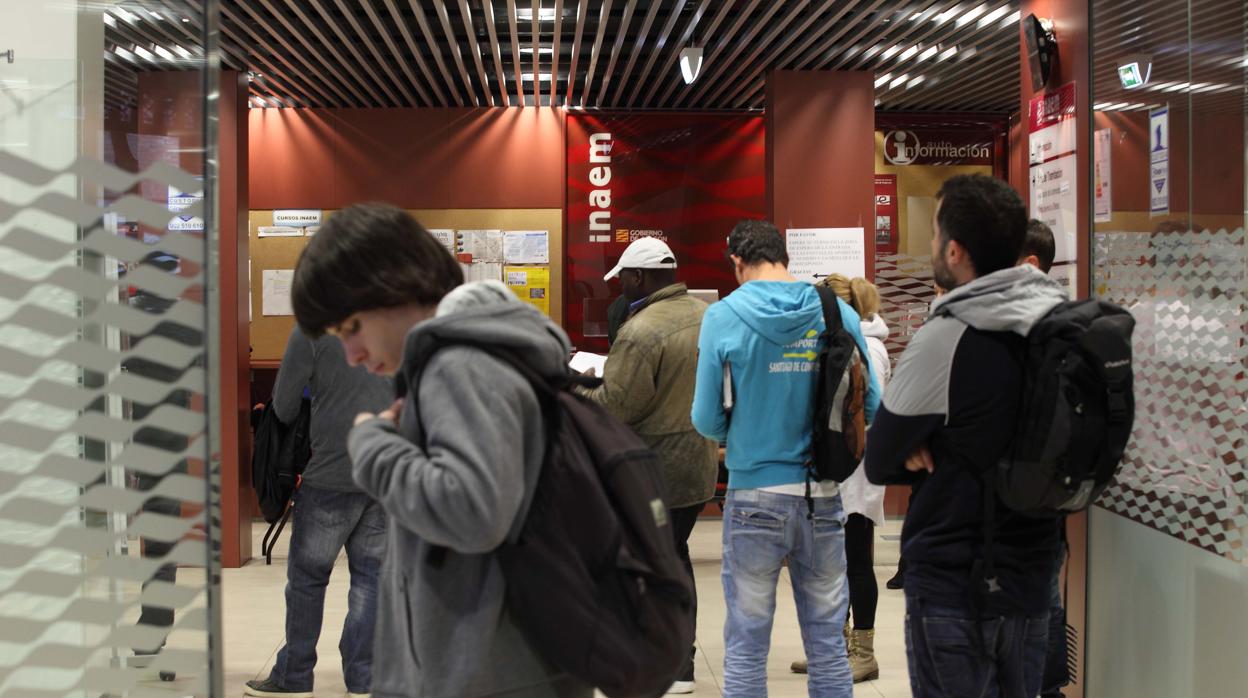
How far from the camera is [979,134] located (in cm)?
952

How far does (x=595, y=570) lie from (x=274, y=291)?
7.79m

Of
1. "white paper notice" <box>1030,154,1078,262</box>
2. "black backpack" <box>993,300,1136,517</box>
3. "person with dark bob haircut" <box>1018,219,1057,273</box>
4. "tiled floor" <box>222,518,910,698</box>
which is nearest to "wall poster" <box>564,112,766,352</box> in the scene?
"tiled floor" <box>222,518,910,698</box>

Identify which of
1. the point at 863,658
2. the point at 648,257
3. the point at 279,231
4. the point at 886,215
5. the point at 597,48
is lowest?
the point at 863,658

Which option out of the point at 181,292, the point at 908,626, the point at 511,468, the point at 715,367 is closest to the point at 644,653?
the point at 511,468

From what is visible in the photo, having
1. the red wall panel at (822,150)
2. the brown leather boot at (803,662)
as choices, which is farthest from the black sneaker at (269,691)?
the red wall panel at (822,150)

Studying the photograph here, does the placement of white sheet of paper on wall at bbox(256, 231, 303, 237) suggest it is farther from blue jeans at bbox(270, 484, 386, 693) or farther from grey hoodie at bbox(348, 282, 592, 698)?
grey hoodie at bbox(348, 282, 592, 698)

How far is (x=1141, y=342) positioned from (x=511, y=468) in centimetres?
285

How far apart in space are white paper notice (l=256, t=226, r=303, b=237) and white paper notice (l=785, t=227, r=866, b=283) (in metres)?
3.95

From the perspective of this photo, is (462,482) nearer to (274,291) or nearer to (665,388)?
(665,388)

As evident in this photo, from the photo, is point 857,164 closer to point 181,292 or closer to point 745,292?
point 745,292

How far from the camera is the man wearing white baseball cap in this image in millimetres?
3914

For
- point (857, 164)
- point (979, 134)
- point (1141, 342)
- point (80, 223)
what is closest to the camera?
point (80, 223)

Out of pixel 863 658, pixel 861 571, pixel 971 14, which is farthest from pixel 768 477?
pixel 971 14

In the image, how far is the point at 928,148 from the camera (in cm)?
945
